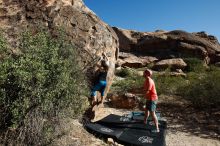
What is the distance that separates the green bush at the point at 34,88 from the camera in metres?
5.10

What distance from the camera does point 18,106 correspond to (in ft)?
16.5

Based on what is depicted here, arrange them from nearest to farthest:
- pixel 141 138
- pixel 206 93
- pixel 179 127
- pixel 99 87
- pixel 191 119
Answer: pixel 141 138 < pixel 99 87 < pixel 179 127 < pixel 191 119 < pixel 206 93

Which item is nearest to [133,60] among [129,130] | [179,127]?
[179,127]

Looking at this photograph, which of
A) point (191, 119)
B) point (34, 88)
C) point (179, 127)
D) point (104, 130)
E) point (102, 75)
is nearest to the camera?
point (34, 88)

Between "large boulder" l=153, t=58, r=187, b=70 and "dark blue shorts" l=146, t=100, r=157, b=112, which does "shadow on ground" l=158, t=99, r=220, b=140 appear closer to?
"dark blue shorts" l=146, t=100, r=157, b=112

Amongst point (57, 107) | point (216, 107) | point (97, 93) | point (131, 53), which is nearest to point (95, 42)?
point (97, 93)

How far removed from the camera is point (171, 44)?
2870 cm

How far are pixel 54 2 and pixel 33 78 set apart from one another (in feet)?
12.3

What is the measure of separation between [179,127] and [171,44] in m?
20.0

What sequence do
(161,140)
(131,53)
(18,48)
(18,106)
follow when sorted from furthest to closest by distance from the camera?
(131,53)
(161,140)
(18,48)
(18,106)

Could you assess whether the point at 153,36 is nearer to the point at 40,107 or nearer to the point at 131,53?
the point at 131,53

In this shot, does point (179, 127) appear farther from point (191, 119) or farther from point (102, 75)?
point (102, 75)

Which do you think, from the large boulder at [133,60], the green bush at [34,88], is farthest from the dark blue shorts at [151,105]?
the large boulder at [133,60]

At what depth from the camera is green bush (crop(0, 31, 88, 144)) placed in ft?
16.7
